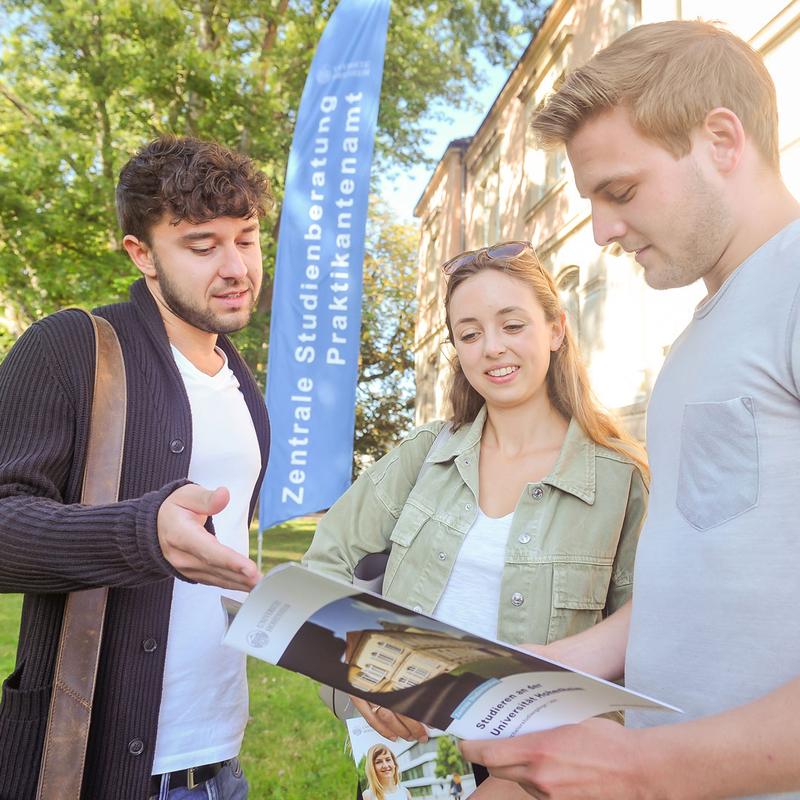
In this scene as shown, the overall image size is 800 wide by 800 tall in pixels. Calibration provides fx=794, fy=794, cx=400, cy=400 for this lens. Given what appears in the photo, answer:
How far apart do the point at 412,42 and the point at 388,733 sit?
14.9 m

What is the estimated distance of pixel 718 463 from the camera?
126 centimetres

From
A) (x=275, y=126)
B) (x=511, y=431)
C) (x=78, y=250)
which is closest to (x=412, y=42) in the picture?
(x=275, y=126)

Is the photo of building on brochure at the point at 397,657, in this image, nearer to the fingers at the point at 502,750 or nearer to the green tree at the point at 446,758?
the fingers at the point at 502,750

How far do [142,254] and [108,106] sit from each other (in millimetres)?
13341

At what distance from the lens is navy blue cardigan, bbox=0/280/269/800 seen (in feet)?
4.88

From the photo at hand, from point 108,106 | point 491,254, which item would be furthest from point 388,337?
point 491,254

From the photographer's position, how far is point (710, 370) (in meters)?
1.31

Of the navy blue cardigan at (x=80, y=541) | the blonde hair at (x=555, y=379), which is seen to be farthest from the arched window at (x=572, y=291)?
the navy blue cardigan at (x=80, y=541)

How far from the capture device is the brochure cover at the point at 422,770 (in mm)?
1705

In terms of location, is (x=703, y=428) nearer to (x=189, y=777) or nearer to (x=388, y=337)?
(x=189, y=777)

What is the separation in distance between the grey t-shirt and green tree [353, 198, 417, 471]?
77.1 ft

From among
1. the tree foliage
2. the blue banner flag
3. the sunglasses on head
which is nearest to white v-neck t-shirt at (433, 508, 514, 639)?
the sunglasses on head

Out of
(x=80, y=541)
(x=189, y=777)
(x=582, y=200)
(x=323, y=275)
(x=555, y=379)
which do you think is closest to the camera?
(x=80, y=541)

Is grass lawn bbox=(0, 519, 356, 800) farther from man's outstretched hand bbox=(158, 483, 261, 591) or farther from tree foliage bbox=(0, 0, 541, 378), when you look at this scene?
tree foliage bbox=(0, 0, 541, 378)
